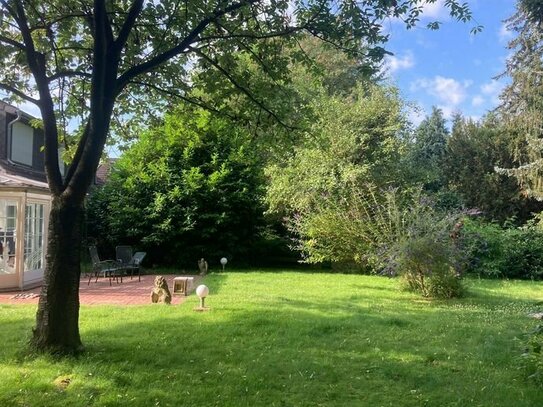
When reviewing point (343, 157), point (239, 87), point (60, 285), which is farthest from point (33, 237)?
point (343, 157)

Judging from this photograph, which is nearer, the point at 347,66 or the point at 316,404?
the point at 316,404

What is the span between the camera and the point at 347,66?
1080 inches

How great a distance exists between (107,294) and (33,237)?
353cm

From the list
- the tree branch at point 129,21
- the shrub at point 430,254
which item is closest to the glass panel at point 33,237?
the tree branch at point 129,21

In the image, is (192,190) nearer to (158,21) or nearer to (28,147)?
(28,147)

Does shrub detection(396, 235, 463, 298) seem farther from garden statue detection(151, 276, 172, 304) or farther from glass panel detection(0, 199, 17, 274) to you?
glass panel detection(0, 199, 17, 274)

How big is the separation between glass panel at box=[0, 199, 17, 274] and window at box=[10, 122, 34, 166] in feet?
14.9

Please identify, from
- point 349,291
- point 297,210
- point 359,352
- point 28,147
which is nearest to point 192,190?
point 297,210

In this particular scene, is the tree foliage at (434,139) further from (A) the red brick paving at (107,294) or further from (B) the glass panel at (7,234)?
(B) the glass panel at (7,234)

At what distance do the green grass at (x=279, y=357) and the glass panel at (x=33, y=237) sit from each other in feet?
13.5

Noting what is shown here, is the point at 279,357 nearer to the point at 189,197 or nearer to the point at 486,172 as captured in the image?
the point at 189,197

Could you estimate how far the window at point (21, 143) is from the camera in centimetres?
1714

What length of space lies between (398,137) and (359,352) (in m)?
14.3

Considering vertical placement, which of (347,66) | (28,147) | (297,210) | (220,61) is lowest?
(297,210)
